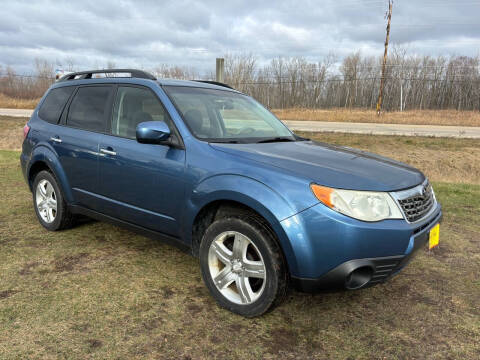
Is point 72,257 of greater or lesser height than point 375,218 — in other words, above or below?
below

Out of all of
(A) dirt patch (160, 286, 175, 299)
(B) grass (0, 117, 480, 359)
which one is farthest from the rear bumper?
(A) dirt patch (160, 286, 175, 299)

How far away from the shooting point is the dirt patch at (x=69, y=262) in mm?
3414

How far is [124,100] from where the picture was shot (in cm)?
362

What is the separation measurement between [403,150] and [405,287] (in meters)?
10.3

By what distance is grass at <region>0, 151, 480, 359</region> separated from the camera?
93.3 inches

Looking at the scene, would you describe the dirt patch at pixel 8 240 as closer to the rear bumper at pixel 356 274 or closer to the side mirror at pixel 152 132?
the side mirror at pixel 152 132

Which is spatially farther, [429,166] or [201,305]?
[429,166]

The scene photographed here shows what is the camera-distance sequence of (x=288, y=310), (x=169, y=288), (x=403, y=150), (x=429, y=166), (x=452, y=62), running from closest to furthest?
1. (x=288, y=310)
2. (x=169, y=288)
3. (x=429, y=166)
4. (x=403, y=150)
5. (x=452, y=62)

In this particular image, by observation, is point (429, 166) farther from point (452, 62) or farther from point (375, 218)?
point (452, 62)

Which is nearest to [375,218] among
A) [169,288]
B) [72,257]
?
[169,288]

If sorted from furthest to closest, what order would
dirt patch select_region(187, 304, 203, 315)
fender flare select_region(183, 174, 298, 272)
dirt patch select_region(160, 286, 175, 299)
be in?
dirt patch select_region(160, 286, 175, 299)
dirt patch select_region(187, 304, 203, 315)
fender flare select_region(183, 174, 298, 272)

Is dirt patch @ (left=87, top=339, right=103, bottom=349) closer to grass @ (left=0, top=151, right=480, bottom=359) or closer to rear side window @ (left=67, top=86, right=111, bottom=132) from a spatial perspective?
grass @ (left=0, top=151, right=480, bottom=359)

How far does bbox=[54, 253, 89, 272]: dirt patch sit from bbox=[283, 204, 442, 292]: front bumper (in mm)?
2160

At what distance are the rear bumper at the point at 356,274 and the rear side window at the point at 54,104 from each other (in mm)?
3335
